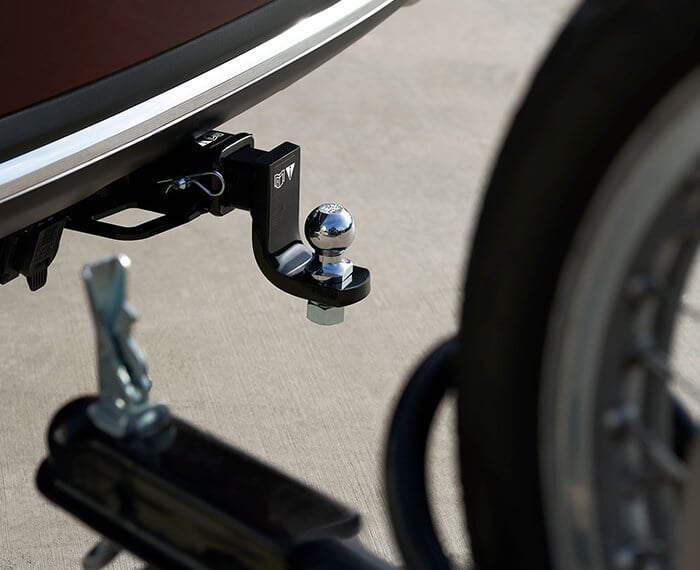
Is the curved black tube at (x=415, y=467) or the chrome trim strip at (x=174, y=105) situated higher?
the curved black tube at (x=415, y=467)

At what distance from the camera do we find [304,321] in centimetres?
252

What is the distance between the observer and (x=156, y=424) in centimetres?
107

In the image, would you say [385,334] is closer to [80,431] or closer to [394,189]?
[394,189]

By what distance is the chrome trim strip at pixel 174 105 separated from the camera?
143 centimetres

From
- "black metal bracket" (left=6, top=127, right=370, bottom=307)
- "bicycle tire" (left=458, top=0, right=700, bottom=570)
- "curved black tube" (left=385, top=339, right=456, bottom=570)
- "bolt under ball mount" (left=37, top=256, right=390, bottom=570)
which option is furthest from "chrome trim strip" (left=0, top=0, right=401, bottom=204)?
"bicycle tire" (left=458, top=0, right=700, bottom=570)

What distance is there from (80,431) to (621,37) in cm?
61

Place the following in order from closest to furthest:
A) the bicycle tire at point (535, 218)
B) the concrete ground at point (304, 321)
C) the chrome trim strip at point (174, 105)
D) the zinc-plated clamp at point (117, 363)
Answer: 1. the bicycle tire at point (535, 218)
2. the zinc-plated clamp at point (117, 363)
3. the chrome trim strip at point (174, 105)
4. the concrete ground at point (304, 321)

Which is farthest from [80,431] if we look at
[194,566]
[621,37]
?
[621,37]

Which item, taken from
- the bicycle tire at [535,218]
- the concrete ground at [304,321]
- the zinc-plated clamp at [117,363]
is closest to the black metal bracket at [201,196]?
the concrete ground at [304,321]

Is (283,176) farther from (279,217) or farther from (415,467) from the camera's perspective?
(415,467)

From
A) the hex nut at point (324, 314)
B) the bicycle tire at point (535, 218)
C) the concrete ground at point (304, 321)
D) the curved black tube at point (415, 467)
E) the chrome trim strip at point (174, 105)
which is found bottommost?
the concrete ground at point (304, 321)

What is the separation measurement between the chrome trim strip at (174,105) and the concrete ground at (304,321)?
2.30 ft

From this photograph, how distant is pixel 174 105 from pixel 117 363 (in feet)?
2.08

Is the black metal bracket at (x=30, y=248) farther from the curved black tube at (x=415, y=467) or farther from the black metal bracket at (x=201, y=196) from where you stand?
the curved black tube at (x=415, y=467)
